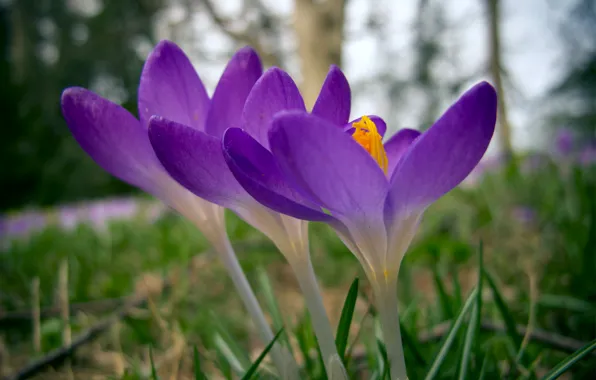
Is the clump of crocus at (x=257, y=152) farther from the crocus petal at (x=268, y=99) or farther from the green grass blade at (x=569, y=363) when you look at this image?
the green grass blade at (x=569, y=363)

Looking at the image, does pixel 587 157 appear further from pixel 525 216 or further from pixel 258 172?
pixel 258 172

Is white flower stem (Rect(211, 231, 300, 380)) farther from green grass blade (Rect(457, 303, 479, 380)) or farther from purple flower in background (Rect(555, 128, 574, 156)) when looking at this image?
purple flower in background (Rect(555, 128, 574, 156))

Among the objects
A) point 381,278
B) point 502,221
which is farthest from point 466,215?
point 381,278

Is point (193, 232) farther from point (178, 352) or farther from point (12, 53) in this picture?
point (12, 53)

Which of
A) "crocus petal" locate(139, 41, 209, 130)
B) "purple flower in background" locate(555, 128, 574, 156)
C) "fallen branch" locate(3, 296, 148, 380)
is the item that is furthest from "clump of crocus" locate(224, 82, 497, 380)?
"purple flower in background" locate(555, 128, 574, 156)

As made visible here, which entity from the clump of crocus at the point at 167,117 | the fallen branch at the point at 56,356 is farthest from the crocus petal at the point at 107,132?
the fallen branch at the point at 56,356
